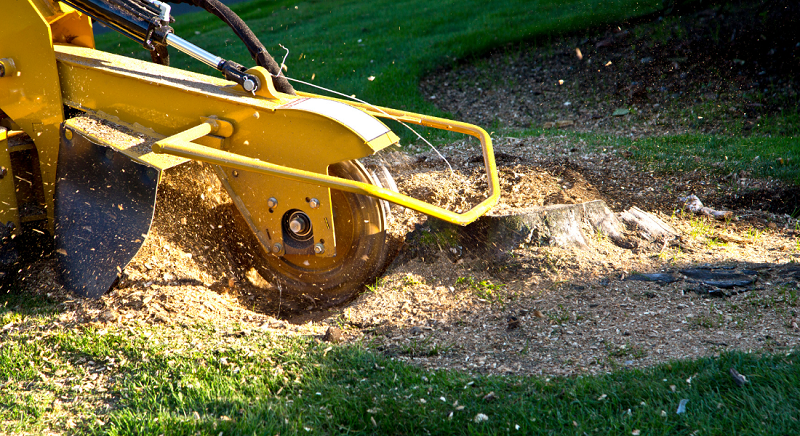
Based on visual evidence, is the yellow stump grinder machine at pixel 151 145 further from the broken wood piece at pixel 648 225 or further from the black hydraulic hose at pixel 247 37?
the broken wood piece at pixel 648 225

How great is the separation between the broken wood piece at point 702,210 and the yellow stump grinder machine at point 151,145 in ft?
6.25

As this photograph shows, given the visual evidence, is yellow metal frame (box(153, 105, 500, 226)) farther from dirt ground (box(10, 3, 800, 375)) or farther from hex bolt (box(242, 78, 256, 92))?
dirt ground (box(10, 3, 800, 375))

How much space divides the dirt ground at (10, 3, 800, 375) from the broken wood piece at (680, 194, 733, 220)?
73 millimetres

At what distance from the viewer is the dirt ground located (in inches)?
109

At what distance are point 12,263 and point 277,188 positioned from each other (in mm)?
1646

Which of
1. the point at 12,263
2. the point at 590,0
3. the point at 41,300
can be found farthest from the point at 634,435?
the point at 590,0

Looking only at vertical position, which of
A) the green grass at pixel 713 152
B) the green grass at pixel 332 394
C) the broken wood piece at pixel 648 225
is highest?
the green grass at pixel 713 152

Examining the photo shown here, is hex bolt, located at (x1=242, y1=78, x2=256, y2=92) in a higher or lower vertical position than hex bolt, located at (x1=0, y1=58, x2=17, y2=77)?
lower

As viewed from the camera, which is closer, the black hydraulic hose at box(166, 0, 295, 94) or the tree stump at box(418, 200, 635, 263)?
the black hydraulic hose at box(166, 0, 295, 94)

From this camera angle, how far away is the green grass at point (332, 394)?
2.30 metres

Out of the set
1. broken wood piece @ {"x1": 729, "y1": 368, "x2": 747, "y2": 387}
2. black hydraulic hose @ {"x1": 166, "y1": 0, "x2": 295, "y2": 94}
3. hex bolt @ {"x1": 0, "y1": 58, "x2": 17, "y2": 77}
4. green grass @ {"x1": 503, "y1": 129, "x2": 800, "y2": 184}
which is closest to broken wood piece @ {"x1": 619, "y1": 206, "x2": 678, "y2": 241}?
green grass @ {"x1": 503, "y1": 129, "x2": 800, "y2": 184}

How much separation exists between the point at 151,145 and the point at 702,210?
358cm

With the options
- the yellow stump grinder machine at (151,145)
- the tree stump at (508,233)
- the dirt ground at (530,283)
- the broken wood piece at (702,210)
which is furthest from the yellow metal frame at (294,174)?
the broken wood piece at (702,210)

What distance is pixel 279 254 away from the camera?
3.38 m
